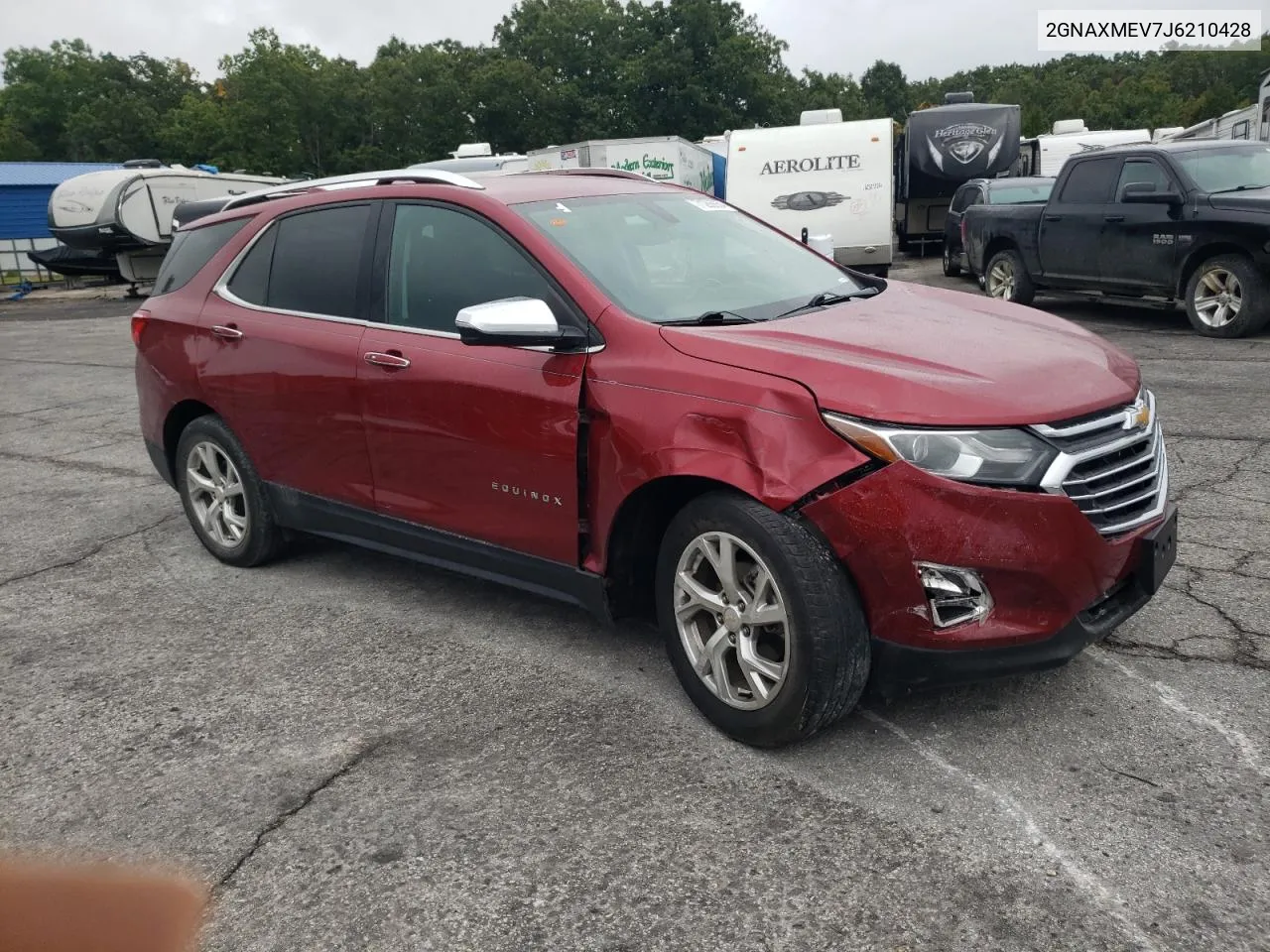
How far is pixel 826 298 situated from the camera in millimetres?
3975

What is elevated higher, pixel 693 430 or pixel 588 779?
pixel 693 430

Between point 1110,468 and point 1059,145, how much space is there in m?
23.5

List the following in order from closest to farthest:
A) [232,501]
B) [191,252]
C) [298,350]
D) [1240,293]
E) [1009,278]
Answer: [298,350], [232,501], [191,252], [1240,293], [1009,278]

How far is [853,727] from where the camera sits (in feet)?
11.0

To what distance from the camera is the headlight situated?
9.34ft

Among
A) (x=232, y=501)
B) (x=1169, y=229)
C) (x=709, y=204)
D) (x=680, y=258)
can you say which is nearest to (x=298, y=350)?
(x=232, y=501)

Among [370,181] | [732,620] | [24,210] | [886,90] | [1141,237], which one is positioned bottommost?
[732,620]

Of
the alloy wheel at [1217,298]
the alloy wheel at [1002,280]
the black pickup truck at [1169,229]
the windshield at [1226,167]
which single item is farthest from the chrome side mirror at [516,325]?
the alloy wheel at [1002,280]

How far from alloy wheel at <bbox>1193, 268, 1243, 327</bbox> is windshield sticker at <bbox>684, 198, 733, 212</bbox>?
7381 mm

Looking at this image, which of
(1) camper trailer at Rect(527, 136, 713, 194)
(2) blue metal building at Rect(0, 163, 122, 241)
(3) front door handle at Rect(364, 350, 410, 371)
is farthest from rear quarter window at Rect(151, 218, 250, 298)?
(2) blue metal building at Rect(0, 163, 122, 241)

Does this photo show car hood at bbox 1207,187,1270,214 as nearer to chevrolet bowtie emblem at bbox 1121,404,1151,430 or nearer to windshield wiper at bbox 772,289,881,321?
windshield wiper at bbox 772,289,881,321

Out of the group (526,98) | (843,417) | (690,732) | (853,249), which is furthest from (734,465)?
(526,98)

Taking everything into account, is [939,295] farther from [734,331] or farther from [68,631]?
[68,631]

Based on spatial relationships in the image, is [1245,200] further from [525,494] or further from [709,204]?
[525,494]
